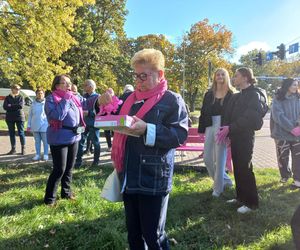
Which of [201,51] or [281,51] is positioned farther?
[201,51]

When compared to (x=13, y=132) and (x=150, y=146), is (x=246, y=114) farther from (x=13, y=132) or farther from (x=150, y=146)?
(x=13, y=132)

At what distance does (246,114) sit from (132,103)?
2334mm

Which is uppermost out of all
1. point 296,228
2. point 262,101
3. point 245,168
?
point 262,101

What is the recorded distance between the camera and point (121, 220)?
4562 millimetres

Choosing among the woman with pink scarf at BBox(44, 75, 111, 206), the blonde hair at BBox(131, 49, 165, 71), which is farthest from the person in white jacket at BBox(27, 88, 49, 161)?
the blonde hair at BBox(131, 49, 165, 71)

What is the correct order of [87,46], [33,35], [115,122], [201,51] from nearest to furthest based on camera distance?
1. [115,122]
2. [33,35]
3. [87,46]
4. [201,51]

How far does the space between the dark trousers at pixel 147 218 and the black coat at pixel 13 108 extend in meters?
8.04

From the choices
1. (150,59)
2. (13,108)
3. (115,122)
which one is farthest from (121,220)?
(13,108)

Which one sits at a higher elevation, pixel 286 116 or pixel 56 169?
pixel 286 116

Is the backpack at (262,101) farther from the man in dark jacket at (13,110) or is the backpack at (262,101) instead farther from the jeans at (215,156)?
the man in dark jacket at (13,110)

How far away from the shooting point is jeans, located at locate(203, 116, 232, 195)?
5.63 metres

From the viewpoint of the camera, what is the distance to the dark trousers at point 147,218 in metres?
2.75

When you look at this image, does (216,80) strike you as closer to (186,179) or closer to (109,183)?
(186,179)

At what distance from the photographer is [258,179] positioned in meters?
6.92
